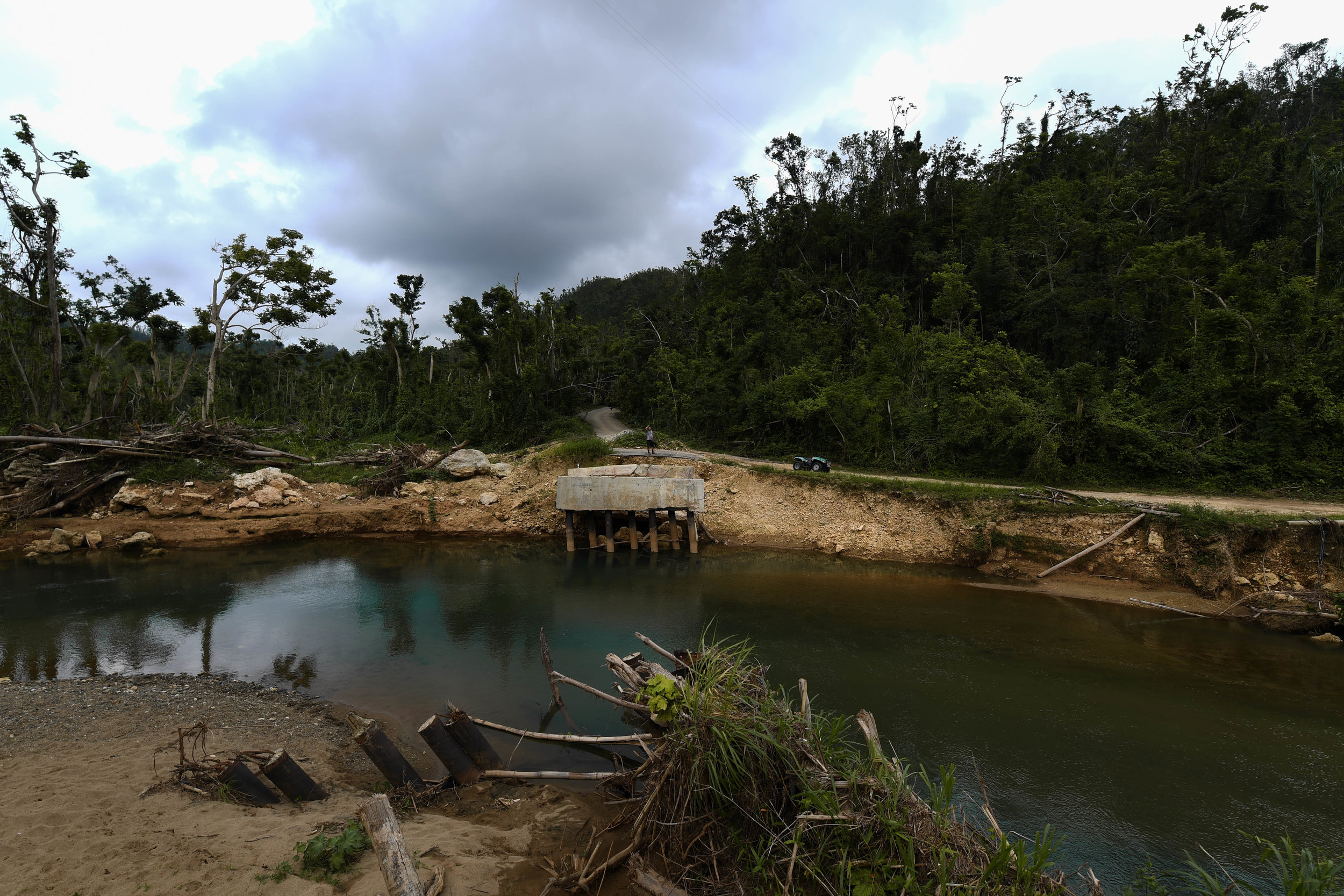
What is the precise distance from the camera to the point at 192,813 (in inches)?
207

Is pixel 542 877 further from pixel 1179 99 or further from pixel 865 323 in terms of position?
pixel 1179 99

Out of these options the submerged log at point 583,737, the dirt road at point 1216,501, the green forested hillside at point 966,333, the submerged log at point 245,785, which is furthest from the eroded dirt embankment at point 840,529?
the submerged log at point 245,785

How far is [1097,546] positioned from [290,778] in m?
17.9

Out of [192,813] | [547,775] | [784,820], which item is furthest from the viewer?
[547,775]

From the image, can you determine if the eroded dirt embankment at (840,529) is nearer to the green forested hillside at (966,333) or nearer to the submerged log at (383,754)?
the green forested hillside at (966,333)

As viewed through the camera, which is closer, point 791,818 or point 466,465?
point 791,818

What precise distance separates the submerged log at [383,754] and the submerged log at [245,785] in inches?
37.8

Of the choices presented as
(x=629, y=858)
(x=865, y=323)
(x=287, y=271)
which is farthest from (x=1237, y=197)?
(x=287, y=271)

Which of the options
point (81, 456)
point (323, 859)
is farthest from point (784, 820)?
point (81, 456)

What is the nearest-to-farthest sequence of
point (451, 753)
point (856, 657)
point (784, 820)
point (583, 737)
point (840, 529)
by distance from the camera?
point (784, 820), point (583, 737), point (451, 753), point (856, 657), point (840, 529)

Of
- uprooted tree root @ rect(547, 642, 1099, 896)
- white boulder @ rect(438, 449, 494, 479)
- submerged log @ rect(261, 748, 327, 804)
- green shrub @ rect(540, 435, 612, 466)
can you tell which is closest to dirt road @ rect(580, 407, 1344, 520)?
green shrub @ rect(540, 435, 612, 466)

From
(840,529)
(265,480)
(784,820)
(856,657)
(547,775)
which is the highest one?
(265,480)

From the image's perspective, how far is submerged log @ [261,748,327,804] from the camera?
221 inches

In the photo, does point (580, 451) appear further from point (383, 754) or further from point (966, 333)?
point (966, 333)
